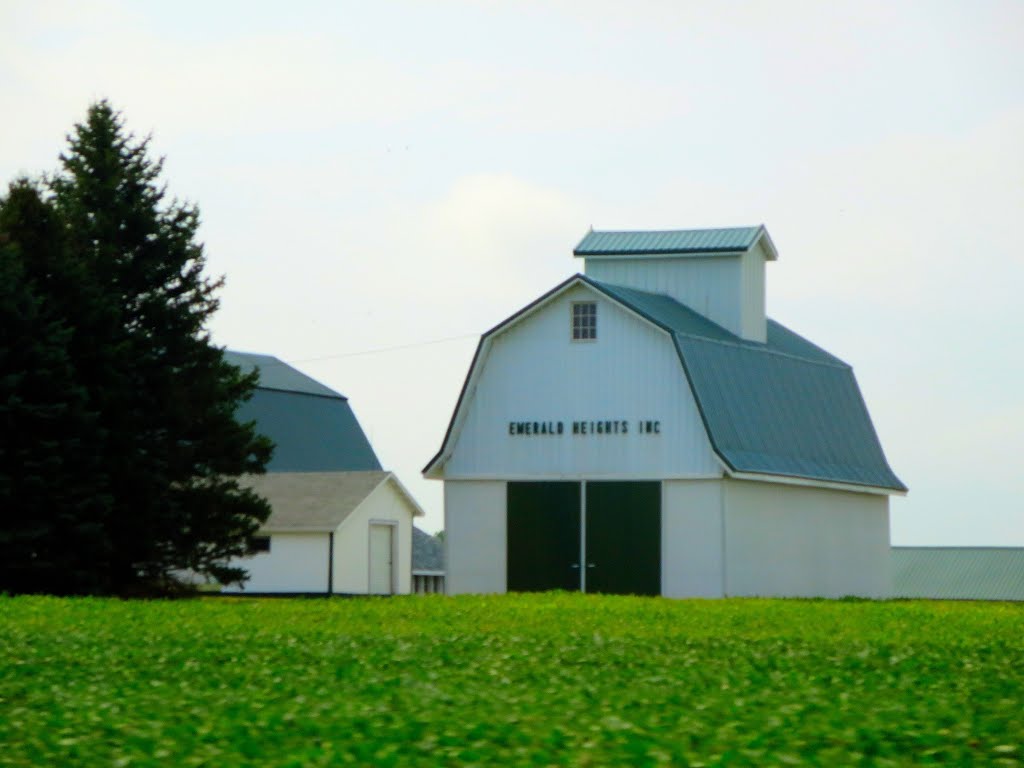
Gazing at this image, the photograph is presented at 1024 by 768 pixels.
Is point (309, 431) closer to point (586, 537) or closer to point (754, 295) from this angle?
point (754, 295)

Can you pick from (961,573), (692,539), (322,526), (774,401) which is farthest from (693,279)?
(961,573)

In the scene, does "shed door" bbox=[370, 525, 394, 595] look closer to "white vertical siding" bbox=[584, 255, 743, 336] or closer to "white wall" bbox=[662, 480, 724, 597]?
"white vertical siding" bbox=[584, 255, 743, 336]

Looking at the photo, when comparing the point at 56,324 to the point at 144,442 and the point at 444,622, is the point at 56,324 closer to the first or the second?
the point at 144,442

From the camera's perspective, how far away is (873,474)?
48.0 meters

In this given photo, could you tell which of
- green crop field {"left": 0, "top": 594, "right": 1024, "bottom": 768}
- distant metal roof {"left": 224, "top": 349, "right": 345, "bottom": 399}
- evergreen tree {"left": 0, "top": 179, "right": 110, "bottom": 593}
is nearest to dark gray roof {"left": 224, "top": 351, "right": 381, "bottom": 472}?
distant metal roof {"left": 224, "top": 349, "right": 345, "bottom": 399}

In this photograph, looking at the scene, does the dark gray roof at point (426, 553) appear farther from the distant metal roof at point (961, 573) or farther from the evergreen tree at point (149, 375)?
the evergreen tree at point (149, 375)

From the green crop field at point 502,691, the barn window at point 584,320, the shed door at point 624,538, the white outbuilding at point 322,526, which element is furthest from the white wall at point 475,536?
the white outbuilding at point 322,526

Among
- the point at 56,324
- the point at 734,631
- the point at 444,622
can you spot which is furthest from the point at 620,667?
the point at 56,324

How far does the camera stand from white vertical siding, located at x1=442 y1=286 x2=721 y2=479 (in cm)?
3956

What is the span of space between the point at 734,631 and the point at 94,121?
962 inches

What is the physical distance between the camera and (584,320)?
40656 millimetres

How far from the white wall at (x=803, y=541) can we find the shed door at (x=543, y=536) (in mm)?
3384

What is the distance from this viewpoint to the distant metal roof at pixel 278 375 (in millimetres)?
79250

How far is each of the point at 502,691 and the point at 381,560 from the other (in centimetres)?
5249
